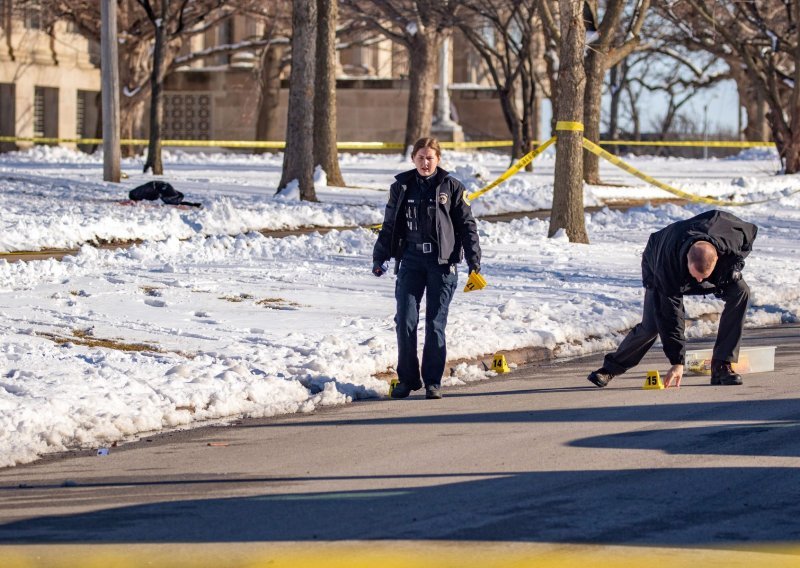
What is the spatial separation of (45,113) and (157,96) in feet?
60.2

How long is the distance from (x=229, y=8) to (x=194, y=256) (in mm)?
27954

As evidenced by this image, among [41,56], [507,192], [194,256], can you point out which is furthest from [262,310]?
[41,56]

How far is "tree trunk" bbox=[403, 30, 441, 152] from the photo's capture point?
141ft

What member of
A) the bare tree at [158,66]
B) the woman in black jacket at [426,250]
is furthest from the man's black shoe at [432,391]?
the bare tree at [158,66]

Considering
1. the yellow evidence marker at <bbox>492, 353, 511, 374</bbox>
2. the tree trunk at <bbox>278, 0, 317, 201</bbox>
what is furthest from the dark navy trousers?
the tree trunk at <bbox>278, 0, 317, 201</bbox>

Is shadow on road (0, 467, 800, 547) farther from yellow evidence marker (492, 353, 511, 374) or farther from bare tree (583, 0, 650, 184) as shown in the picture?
bare tree (583, 0, 650, 184)

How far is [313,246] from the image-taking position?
19.7 meters

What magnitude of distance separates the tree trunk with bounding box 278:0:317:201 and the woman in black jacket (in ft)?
51.8

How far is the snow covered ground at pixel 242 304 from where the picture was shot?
10.1 metres

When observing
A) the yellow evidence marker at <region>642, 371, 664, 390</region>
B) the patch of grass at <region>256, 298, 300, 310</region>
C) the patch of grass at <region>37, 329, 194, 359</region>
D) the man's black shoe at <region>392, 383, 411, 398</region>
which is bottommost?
the man's black shoe at <region>392, 383, 411, 398</region>

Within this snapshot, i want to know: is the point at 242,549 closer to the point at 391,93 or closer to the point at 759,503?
the point at 759,503

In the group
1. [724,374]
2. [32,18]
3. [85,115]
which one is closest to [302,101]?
[724,374]

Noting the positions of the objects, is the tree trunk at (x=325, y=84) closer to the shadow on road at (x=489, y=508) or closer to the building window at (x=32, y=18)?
the building window at (x=32, y=18)

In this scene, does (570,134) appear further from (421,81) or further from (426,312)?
Answer: (421,81)
